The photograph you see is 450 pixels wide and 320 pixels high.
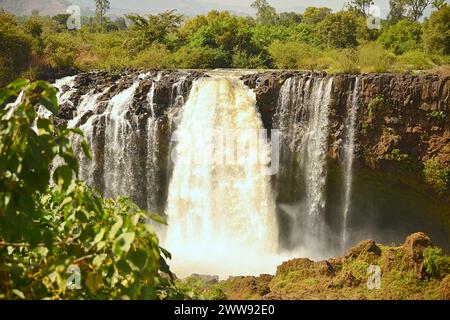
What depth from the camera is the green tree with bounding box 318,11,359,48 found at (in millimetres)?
24062

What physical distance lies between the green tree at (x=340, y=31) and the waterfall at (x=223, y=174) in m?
10.6

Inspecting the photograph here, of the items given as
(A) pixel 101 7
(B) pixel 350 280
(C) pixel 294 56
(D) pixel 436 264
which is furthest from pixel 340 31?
(A) pixel 101 7

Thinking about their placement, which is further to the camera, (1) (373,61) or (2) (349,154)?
(1) (373,61)

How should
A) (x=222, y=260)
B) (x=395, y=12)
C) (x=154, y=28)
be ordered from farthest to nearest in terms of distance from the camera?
1. (x=395, y=12)
2. (x=154, y=28)
3. (x=222, y=260)

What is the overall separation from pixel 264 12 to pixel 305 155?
98.7 feet

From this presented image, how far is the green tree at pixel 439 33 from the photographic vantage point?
18.0 m

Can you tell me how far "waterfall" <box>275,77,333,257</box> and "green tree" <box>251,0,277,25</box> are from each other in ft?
93.7

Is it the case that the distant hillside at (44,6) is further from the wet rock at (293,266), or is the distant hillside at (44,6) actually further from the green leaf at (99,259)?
the green leaf at (99,259)

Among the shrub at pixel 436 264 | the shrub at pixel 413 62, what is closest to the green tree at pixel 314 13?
the shrub at pixel 413 62

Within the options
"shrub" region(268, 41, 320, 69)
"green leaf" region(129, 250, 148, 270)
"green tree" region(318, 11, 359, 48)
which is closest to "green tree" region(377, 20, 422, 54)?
"green tree" region(318, 11, 359, 48)

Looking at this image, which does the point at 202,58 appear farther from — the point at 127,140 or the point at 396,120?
the point at 396,120

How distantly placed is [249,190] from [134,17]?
1386 centimetres

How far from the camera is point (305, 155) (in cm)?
1501

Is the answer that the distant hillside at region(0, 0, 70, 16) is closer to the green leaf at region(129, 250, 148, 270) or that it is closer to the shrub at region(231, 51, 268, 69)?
the shrub at region(231, 51, 268, 69)
